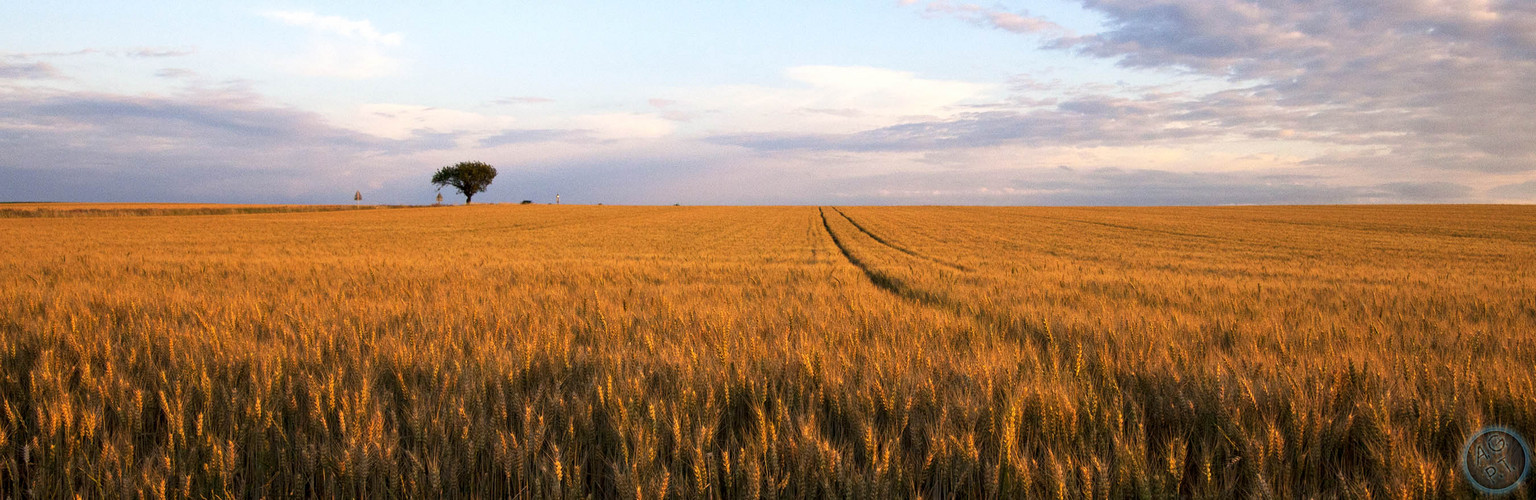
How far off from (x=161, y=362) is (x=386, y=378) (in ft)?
4.19

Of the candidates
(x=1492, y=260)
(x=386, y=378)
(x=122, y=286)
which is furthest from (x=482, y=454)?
(x=1492, y=260)

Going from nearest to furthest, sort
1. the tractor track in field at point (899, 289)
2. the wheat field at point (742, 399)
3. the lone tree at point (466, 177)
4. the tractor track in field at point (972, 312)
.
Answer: the wheat field at point (742, 399)
the tractor track in field at point (972, 312)
the tractor track in field at point (899, 289)
the lone tree at point (466, 177)

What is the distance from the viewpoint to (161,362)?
3330mm

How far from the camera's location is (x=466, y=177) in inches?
3351

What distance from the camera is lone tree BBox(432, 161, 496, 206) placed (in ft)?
280

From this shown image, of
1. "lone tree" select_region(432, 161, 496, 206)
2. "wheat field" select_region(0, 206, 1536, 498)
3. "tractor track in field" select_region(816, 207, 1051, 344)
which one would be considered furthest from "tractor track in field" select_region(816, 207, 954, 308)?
"lone tree" select_region(432, 161, 496, 206)

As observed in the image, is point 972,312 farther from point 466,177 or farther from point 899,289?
point 466,177

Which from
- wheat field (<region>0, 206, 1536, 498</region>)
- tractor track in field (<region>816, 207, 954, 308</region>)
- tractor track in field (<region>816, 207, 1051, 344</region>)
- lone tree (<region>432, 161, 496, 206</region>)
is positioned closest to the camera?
wheat field (<region>0, 206, 1536, 498</region>)

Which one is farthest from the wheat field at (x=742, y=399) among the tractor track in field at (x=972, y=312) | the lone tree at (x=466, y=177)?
the lone tree at (x=466, y=177)

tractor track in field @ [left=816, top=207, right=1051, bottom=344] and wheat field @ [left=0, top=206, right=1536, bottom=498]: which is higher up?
wheat field @ [left=0, top=206, right=1536, bottom=498]

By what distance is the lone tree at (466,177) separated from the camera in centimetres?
8534

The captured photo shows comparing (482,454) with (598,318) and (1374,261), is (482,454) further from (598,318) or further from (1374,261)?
(1374,261)

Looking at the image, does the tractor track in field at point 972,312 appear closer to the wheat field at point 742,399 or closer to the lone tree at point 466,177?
the wheat field at point 742,399

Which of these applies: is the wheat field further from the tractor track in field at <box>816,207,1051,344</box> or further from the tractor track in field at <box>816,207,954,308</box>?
the tractor track in field at <box>816,207,954,308</box>
